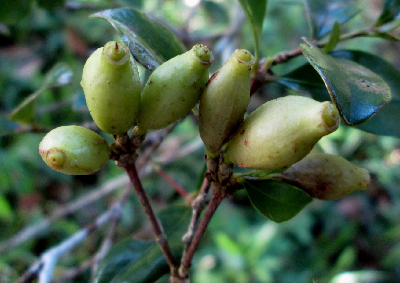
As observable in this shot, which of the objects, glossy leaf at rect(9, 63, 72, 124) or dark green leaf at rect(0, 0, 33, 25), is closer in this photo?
glossy leaf at rect(9, 63, 72, 124)

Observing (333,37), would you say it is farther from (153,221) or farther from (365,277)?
(365,277)

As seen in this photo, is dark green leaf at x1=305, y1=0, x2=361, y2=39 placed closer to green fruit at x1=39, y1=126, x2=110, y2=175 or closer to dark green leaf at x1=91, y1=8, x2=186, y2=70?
dark green leaf at x1=91, y1=8, x2=186, y2=70

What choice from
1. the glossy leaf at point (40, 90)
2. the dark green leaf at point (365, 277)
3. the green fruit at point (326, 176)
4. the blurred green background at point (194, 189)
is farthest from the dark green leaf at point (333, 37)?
the dark green leaf at point (365, 277)

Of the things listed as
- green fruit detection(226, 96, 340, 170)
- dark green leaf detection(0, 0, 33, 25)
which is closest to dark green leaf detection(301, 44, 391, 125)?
green fruit detection(226, 96, 340, 170)

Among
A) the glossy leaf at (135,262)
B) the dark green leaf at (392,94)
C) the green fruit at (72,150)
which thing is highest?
the green fruit at (72,150)

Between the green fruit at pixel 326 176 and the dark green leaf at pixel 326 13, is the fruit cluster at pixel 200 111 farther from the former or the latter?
the dark green leaf at pixel 326 13
